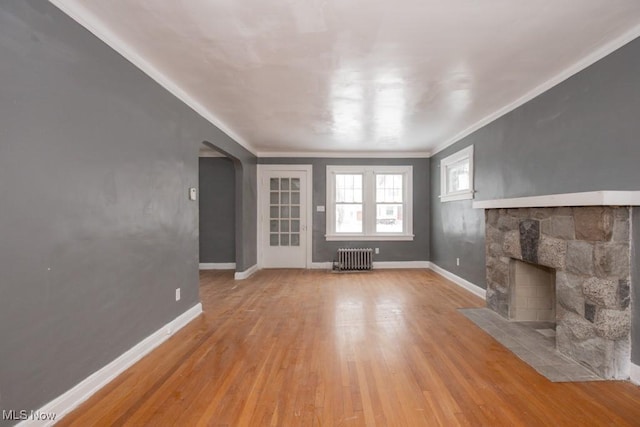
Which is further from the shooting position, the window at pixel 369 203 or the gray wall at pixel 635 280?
the window at pixel 369 203

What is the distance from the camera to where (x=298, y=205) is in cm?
669

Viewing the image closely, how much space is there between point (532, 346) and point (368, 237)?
4.01 meters

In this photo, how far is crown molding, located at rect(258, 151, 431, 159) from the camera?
257 inches

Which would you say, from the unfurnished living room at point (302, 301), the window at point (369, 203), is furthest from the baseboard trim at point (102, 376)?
the window at point (369, 203)

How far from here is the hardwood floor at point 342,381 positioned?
1.85m

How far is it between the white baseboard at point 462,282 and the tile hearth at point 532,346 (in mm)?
723

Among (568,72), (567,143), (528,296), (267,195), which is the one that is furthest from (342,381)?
(267,195)

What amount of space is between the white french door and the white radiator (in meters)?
0.76

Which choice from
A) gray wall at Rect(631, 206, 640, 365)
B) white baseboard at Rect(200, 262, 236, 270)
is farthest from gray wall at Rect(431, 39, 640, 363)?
white baseboard at Rect(200, 262, 236, 270)

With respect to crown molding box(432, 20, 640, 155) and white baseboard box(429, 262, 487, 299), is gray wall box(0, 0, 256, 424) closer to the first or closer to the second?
crown molding box(432, 20, 640, 155)

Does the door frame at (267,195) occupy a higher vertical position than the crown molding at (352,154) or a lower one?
lower

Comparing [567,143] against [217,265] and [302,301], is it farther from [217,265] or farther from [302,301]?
[217,265]

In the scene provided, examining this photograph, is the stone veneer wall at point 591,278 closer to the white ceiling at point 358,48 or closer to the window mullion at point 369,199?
the white ceiling at point 358,48

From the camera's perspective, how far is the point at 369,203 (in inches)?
261
